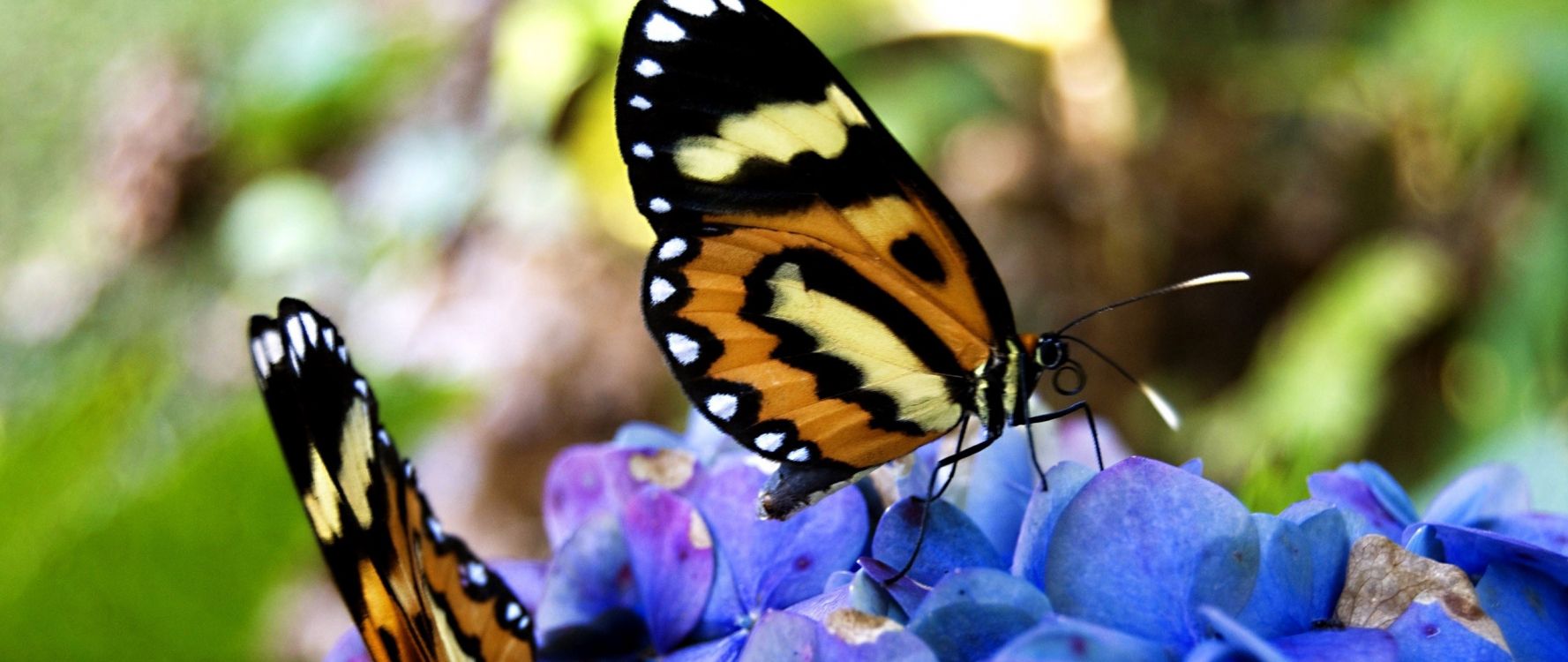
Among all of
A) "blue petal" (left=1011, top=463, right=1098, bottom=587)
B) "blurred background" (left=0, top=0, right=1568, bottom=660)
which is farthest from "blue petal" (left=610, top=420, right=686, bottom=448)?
"blurred background" (left=0, top=0, right=1568, bottom=660)

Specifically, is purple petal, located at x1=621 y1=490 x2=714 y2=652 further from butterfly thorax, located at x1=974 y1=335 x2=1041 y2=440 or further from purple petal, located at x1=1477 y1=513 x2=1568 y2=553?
purple petal, located at x1=1477 y1=513 x2=1568 y2=553

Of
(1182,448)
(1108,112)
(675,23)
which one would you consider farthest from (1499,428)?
(675,23)

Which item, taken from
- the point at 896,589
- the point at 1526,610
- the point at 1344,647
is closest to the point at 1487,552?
the point at 1526,610

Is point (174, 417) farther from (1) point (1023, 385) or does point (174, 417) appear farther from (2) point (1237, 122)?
(1) point (1023, 385)

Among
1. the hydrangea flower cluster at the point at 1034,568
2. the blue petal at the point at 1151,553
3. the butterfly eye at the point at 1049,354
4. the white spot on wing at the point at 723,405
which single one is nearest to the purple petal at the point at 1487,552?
the hydrangea flower cluster at the point at 1034,568

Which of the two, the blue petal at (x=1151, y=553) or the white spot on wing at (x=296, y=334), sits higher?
the white spot on wing at (x=296, y=334)

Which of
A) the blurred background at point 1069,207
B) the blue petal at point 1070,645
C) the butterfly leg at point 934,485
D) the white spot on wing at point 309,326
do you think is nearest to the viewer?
the blue petal at point 1070,645

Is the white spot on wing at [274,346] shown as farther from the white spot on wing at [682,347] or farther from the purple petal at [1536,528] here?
the purple petal at [1536,528]
